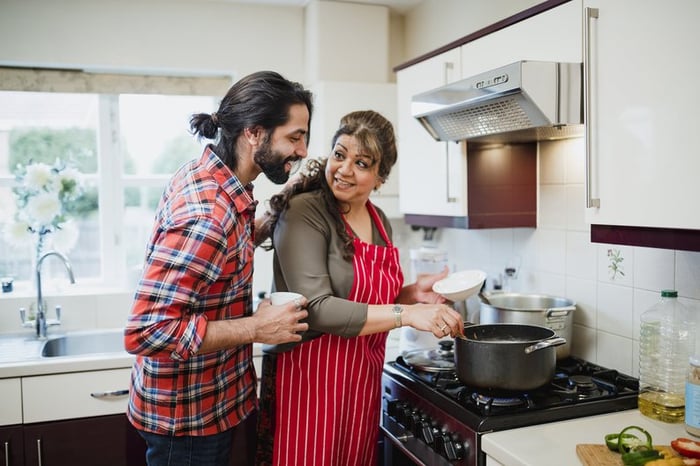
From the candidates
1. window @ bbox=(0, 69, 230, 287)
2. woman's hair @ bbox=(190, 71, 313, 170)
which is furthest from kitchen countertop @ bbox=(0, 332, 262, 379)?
woman's hair @ bbox=(190, 71, 313, 170)

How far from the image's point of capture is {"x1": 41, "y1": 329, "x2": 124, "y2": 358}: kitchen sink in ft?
8.79

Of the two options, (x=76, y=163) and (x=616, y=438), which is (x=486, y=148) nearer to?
(x=616, y=438)

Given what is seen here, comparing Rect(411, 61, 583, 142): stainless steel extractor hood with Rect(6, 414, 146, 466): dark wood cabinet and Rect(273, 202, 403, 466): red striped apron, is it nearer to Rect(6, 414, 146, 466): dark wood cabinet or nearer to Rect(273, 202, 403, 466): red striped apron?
Rect(273, 202, 403, 466): red striped apron

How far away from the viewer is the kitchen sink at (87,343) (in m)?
2.68

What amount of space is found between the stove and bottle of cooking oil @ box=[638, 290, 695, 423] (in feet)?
0.25

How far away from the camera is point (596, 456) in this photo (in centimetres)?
131

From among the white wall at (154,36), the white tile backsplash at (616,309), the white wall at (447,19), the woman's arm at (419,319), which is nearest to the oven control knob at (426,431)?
the woman's arm at (419,319)

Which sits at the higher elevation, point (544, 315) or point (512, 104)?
point (512, 104)

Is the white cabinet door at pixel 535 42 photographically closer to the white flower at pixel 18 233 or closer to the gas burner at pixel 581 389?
the gas burner at pixel 581 389

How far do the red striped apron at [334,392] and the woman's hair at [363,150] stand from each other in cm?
7

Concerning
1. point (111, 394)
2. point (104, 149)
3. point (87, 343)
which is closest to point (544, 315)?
point (111, 394)

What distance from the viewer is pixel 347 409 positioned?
1835 mm

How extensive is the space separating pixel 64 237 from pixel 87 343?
48 cm

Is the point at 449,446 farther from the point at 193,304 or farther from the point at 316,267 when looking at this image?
the point at 193,304
